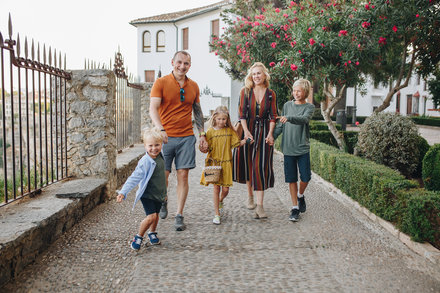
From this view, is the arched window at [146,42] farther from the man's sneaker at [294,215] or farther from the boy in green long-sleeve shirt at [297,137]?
the man's sneaker at [294,215]

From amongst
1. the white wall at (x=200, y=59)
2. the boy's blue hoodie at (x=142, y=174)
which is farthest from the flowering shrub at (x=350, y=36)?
the white wall at (x=200, y=59)

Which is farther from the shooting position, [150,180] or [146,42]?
[146,42]

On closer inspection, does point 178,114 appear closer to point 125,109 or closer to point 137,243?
point 137,243

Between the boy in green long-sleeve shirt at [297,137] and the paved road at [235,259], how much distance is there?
45 centimetres

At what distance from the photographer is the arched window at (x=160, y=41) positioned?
102ft

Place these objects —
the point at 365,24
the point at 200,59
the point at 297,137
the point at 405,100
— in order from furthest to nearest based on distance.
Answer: the point at 405,100 < the point at 200,59 < the point at 365,24 < the point at 297,137

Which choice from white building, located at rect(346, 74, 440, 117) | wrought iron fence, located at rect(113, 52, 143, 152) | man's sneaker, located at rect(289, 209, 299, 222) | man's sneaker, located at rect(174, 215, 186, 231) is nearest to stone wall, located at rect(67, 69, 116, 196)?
man's sneaker, located at rect(174, 215, 186, 231)

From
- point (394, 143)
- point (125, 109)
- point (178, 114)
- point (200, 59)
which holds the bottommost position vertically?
point (394, 143)

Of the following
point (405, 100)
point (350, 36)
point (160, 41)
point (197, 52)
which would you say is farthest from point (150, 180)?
point (405, 100)

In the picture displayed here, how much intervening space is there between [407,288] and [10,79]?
3.79m

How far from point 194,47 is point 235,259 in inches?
1015

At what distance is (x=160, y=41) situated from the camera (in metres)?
31.1

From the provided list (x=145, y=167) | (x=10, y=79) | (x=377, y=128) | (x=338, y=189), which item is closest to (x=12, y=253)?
(x=145, y=167)

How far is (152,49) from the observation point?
103 feet
